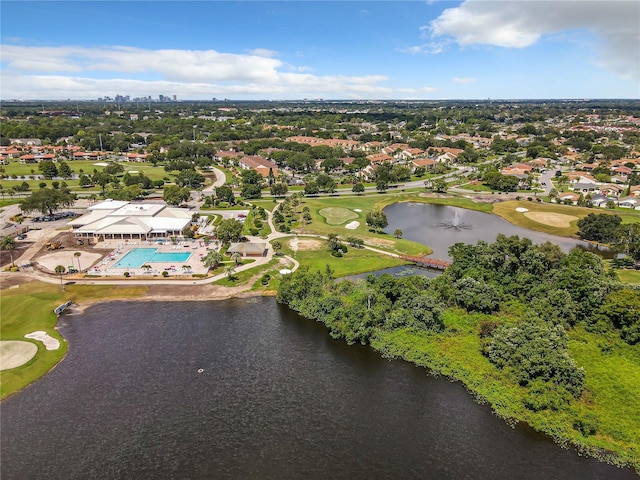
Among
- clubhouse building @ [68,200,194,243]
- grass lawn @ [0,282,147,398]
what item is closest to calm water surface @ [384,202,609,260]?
clubhouse building @ [68,200,194,243]

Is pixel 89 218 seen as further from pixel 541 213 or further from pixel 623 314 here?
pixel 541 213

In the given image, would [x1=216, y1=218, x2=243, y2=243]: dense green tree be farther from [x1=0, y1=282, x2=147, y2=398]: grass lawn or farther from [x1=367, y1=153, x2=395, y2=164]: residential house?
[x1=367, y1=153, x2=395, y2=164]: residential house

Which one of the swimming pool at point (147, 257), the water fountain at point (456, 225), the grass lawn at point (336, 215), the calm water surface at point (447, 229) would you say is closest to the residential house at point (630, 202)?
the calm water surface at point (447, 229)

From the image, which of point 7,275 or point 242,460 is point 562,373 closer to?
point 242,460

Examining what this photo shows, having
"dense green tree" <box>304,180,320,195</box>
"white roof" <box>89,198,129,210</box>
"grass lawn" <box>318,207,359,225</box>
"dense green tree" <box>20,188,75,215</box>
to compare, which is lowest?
"grass lawn" <box>318,207,359,225</box>

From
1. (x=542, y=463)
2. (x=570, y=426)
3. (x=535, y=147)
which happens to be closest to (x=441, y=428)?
(x=542, y=463)

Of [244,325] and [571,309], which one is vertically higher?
[571,309]

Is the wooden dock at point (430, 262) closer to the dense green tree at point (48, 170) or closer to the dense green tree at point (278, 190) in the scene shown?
the dense green tree at point (278, 190)
